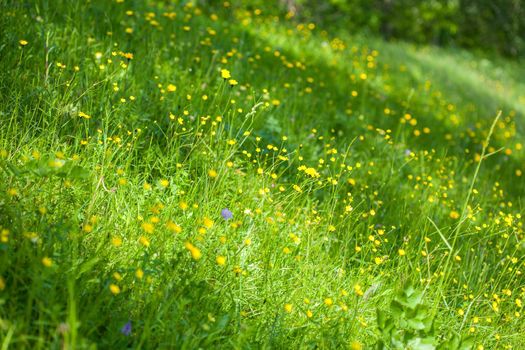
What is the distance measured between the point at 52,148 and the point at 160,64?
58.8 inches

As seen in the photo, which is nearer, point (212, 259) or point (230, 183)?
point (212, 259)

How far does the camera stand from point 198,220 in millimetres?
2256

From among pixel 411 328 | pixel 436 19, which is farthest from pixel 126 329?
pixel 436 19

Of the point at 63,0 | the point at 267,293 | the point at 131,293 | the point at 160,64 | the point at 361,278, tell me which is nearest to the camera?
the point at 131,293

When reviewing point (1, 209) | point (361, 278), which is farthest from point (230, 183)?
point (1, 209)

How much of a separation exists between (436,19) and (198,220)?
16551mm

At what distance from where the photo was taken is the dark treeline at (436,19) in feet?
49.2

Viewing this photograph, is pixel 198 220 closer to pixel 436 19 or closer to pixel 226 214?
pixel 226 214

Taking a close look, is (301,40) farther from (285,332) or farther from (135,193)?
(285,332)

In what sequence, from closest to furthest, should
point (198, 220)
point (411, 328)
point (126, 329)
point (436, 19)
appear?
point (126, 329), point (411, 328), point (198, 220), point (436, 19)

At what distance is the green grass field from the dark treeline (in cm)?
895

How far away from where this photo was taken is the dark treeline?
591 inches

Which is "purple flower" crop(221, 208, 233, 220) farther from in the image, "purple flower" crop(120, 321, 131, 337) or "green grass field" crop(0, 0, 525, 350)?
"purple flower" crop(120, 321, 131, 337)

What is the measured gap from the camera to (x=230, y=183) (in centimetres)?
261
